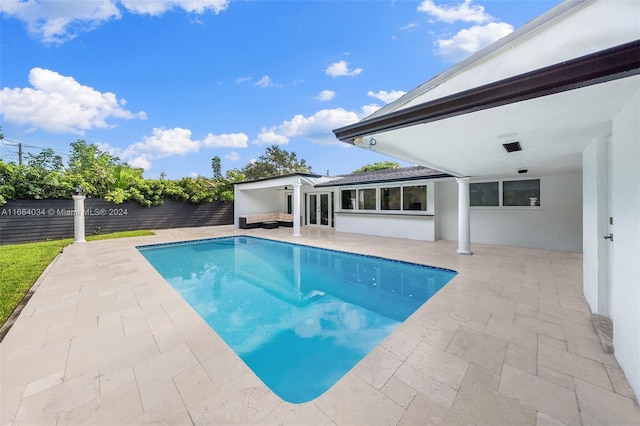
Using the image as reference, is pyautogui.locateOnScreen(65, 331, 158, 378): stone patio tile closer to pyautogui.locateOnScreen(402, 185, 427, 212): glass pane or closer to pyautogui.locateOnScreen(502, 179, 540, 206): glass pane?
pyautogui.locateOnScreen(402, 185, 427, 212): glass pane

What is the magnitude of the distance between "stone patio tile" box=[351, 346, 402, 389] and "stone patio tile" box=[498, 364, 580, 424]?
0.96 m

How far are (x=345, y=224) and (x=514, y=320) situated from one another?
10.3 m

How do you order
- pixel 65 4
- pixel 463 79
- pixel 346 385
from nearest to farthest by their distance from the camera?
pixel 463 79 → pixel 346 385 → pixel 65 4

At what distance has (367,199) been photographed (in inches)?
508

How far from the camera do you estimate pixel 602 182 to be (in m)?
3.44

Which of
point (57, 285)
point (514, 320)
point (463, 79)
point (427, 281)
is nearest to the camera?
point (463, 79)

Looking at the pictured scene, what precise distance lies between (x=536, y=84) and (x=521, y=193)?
9708mm

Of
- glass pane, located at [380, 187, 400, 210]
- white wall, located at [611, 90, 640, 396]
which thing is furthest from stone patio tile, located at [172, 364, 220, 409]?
glass pane, located at [380, 187, 400, 210]

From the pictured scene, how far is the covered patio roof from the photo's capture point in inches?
55.0

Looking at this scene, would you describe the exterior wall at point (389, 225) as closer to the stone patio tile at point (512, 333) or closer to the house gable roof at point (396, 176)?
the house gable roof at point (396, 176)

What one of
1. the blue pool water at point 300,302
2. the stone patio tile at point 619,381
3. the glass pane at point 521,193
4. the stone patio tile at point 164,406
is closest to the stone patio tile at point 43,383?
the stone patio tile at point 164,406

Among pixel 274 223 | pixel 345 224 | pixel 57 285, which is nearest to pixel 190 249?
pixel 57 285

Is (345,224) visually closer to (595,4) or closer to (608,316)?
(608,316)

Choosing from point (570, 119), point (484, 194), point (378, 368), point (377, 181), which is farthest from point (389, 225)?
point (378, 368)
